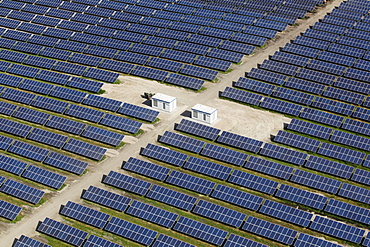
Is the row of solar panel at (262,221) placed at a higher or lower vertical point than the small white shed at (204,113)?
lower

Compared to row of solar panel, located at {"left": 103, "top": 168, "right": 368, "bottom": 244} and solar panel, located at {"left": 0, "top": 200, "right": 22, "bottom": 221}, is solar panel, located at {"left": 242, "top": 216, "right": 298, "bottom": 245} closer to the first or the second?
row of solar panel, located at {"left": 103, "top": 168, "right": 368, "bottom": 244}

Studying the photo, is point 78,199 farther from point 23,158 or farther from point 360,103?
point 360,103

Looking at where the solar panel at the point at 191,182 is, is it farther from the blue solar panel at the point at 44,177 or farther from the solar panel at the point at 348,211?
the solar panel at the point at 348,211

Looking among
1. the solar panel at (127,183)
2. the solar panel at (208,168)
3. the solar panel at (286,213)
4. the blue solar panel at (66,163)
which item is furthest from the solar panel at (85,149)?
the solar panel at (286,213)

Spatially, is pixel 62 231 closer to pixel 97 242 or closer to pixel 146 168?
pixel 97 242

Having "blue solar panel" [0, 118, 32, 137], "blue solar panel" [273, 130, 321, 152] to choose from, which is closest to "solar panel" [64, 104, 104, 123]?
"blue solar panel" [0, 118, 32, 137]
